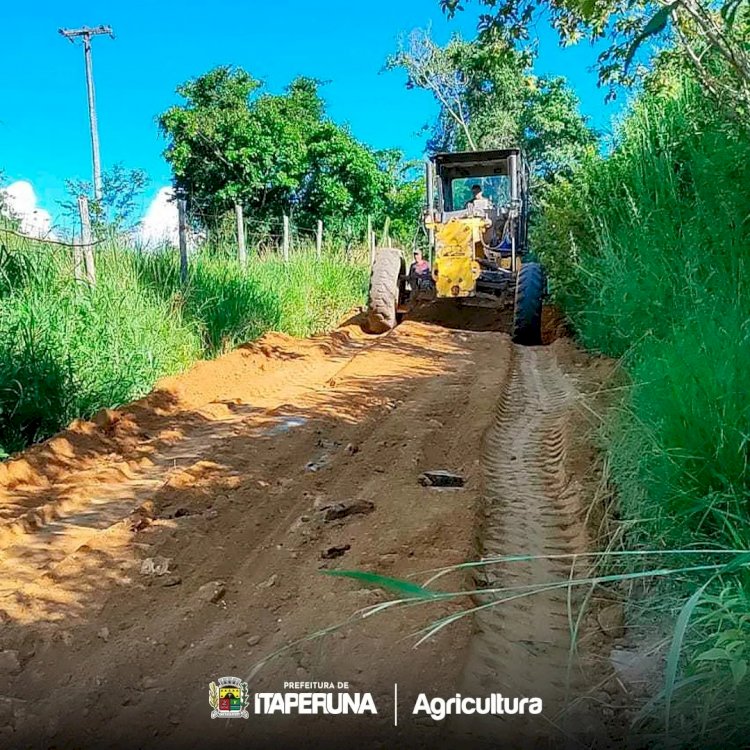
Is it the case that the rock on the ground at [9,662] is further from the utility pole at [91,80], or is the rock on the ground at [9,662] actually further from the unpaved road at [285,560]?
the utility pole at [91,80]

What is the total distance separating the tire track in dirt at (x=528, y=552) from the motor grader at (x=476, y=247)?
10.5 feet

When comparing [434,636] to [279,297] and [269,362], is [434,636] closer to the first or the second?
[269,362]

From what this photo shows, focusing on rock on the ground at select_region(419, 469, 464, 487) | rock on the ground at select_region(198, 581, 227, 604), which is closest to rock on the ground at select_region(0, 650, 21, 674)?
rock on the ground at select_region(198, 581, 227, 604)

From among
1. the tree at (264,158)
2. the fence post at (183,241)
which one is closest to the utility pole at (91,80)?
the tree at (264,158)

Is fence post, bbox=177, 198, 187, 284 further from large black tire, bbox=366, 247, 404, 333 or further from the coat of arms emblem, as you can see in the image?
the coat of arms emblem

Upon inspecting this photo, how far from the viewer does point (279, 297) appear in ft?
34.3

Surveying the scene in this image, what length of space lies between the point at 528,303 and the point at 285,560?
647 centimetres

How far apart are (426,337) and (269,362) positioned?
2390mm

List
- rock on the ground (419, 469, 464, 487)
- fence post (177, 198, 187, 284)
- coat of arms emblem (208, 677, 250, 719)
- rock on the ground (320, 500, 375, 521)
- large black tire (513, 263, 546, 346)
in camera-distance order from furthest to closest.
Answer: large black tire (513, 263, 546, 346)
fence post (177, 198, 187, 284)
rock on the ground (419, 469, 464, 487)
rock on the ground (320, 500, 375, 521)
coat of arms emblem (208, 677, 250, 719)

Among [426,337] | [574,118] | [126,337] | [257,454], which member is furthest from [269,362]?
[574,118]

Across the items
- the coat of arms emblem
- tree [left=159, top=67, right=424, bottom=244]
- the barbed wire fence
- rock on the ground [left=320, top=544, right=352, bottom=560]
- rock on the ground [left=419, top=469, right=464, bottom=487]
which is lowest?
rock on the ground [left=320, top=544, right=352, bottom=560]

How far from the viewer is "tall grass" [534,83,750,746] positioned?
1923mm

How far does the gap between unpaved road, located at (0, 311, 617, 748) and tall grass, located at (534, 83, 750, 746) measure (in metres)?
0.32

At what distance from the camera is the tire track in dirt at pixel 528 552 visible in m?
1.98
